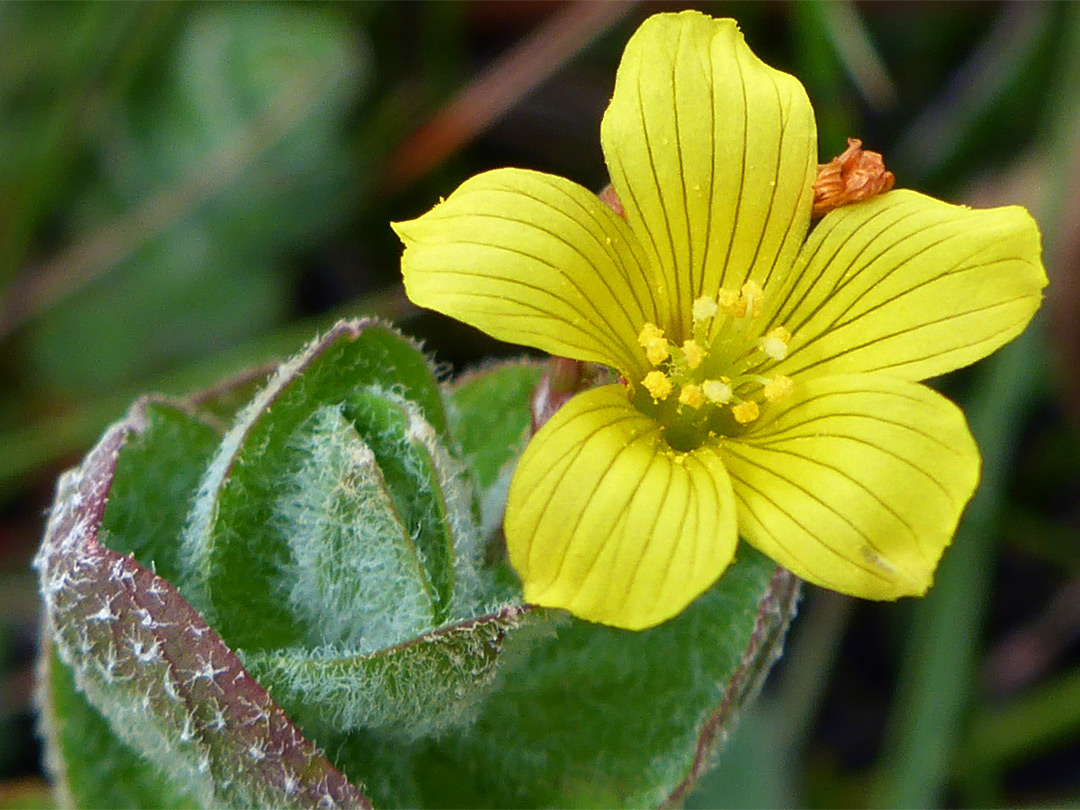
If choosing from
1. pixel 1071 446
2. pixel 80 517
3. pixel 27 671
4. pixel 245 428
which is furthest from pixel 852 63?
pixel 27 671

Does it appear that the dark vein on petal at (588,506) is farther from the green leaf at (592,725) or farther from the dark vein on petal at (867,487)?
the green leaf at (592,725)

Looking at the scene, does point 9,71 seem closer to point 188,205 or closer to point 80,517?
point 188,205

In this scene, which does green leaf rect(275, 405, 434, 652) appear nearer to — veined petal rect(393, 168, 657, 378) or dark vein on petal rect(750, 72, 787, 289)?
veined petal rect(393, 168, 657, 378)

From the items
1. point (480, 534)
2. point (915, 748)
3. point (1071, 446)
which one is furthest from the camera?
point (1071, 446)

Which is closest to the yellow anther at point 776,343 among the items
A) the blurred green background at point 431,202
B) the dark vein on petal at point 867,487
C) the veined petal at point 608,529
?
the dark vein on petal at point 867,487

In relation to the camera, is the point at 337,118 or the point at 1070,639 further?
the point at 337,118

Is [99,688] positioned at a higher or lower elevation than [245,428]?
lower

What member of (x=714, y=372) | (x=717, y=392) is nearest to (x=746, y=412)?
(x=717, y=392)

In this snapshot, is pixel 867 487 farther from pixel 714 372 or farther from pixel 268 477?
pixel 268 477
